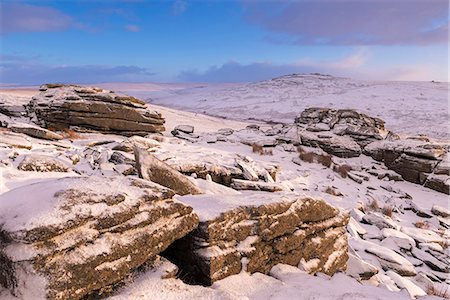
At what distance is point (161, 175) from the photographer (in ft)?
20.4

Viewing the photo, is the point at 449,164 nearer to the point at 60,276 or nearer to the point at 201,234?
the point at 201,234

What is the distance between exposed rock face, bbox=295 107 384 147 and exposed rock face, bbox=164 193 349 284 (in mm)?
16687

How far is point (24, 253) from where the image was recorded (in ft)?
10.2

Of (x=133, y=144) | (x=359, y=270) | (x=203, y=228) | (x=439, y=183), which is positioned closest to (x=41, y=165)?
(x=133, y=144)

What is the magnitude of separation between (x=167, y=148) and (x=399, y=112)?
165 feet

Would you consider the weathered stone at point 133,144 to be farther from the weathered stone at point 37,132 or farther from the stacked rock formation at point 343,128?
the stacked rock formation at point 343,128

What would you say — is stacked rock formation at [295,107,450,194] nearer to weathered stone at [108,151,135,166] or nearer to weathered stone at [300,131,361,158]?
weathered stone at [300,131,361,158]

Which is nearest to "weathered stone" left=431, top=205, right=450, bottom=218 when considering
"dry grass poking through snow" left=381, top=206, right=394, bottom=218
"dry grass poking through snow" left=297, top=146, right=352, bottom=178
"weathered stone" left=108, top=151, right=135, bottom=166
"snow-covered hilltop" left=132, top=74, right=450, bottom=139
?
"dry grass poking through snow" left=381, top=206, right=394, bottom=218

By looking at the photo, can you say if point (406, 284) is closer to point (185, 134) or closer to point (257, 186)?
point (257, 186)

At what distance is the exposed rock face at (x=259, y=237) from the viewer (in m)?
4.34

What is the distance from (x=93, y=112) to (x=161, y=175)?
470 inches

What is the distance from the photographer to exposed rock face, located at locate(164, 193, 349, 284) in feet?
14.3

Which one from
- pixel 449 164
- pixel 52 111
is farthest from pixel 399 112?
pixel 52 111

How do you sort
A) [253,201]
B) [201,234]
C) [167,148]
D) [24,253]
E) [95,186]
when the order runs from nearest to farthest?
[24,253], [95,186], [201,234], [253,201], [167,148]
